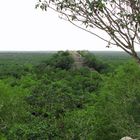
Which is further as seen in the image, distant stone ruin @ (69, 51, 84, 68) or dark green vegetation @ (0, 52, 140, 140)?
distant stone ruin @ (69, 51, 84, 68)

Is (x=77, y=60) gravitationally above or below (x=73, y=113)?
above

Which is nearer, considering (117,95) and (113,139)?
(113,139)

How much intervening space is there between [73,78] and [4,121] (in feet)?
122

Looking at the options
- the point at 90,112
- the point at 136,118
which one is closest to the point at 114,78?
the point at 90,112

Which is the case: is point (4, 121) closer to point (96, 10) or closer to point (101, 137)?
point (101, 137)

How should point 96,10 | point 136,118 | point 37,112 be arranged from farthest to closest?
point 37,112 < point 136,118 < point 96,10

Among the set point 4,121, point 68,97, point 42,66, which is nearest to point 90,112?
point 4,121

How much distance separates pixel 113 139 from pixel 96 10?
2002 cm

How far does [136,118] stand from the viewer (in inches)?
1125

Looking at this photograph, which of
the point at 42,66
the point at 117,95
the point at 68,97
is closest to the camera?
the point at 117,95

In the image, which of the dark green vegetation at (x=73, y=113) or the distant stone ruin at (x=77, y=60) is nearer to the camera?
the dark green vegetation at (x=73, y=113)

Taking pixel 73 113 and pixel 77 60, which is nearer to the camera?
pixel 73 113

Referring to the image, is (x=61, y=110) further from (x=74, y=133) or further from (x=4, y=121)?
(x=74, y=133)

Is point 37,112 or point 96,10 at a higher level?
point 96,10
